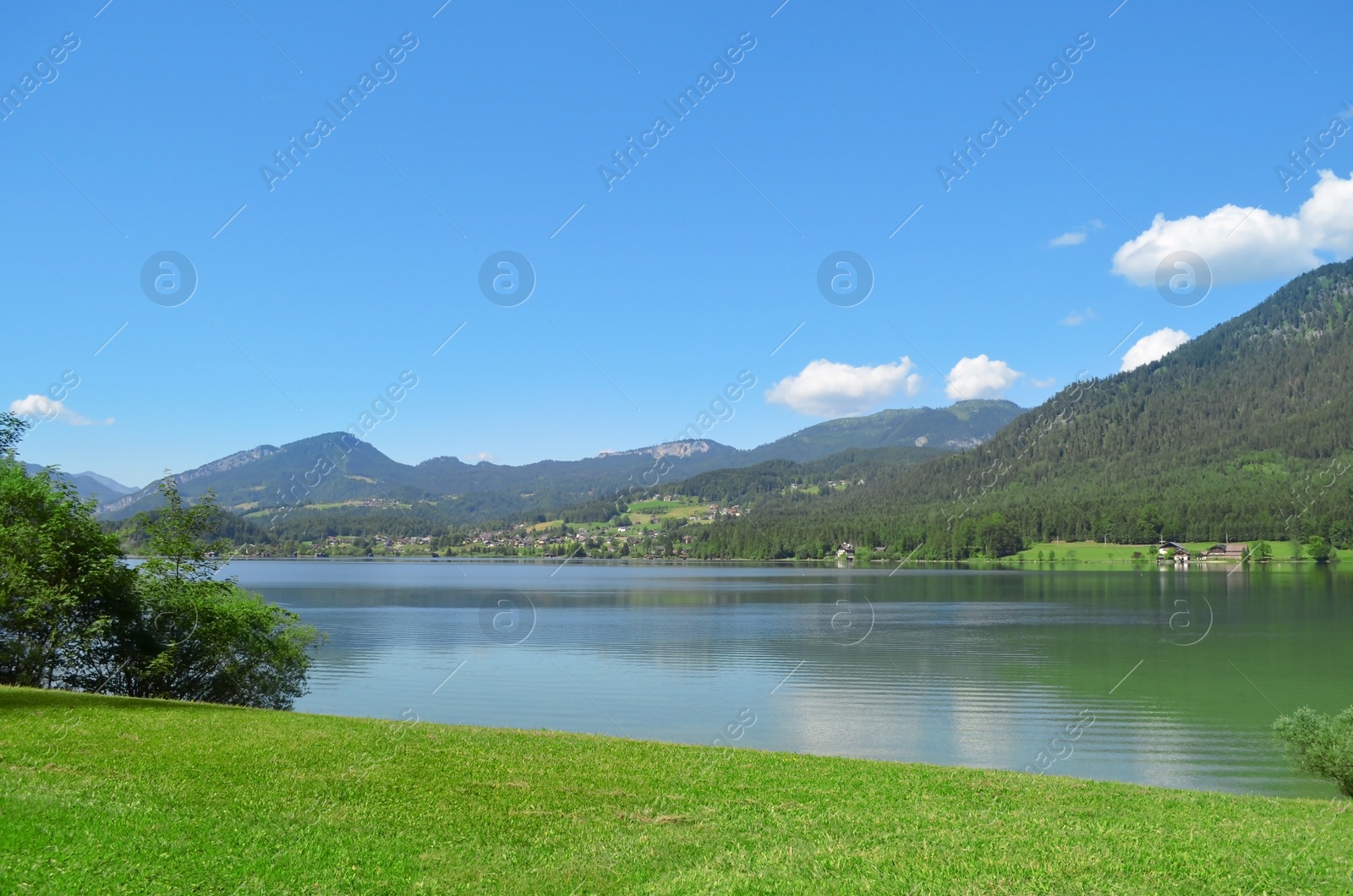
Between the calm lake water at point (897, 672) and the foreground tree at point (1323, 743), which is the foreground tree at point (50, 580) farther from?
the foreground tree at point (1323, 743)

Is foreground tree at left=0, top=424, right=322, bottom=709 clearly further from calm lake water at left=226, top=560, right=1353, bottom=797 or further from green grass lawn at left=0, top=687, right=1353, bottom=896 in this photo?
green grass lawn at left=0, top=687, right=1353, bottom=896

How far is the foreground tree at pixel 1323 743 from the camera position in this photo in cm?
1927

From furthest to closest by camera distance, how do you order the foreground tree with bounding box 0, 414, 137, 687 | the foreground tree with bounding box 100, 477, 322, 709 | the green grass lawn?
the foreground tree with bounding box 100, 477, 322, 709 < the foreground tree with bounding box 0, 414, 137, 687 < the green grass lawn

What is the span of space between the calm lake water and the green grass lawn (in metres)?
13.3

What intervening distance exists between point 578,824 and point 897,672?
38946mm

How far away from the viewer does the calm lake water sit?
31.2 m

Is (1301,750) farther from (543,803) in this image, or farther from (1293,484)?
(1293,484)

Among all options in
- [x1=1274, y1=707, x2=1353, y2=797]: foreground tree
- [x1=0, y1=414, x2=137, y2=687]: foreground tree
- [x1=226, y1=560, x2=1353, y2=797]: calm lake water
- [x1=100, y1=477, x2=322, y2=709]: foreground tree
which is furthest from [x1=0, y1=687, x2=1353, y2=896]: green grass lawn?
[x1=100, y1=477, x2=322, y2=709]: foreground tree

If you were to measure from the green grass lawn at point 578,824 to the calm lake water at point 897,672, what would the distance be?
13342mm

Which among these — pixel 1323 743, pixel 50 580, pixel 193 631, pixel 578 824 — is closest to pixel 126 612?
pixel 193 631

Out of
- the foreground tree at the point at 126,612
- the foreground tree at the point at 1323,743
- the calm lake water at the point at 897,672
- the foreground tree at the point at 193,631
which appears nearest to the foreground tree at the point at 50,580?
the foreground tree at the point at 126,612

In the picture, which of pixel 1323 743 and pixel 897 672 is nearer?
pixel 1323 743

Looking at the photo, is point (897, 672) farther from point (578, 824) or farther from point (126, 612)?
point (578, 824)

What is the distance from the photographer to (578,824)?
41.5 ft
